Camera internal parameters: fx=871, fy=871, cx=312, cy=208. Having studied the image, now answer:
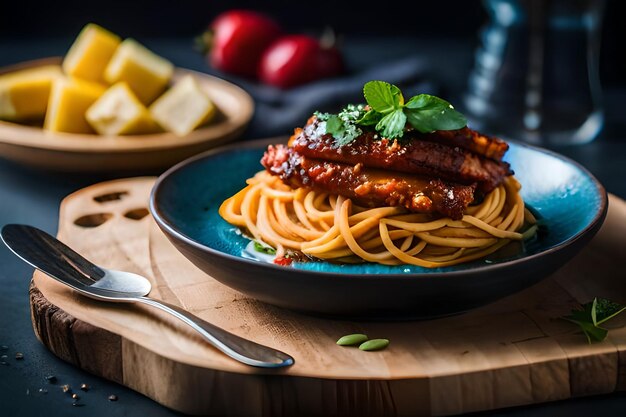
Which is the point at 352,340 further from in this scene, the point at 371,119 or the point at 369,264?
the point at 371,119

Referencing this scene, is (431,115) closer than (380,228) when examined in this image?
Yes

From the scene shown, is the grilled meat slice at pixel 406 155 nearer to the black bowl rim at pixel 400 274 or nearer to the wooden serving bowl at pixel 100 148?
the black bowl rim at pixel 400 274

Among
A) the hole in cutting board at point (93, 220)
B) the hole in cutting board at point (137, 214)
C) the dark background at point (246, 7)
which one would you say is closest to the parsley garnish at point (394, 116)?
the hole in cutting board at point (137, 214)

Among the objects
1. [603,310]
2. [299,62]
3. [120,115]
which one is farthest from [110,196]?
[299,62]

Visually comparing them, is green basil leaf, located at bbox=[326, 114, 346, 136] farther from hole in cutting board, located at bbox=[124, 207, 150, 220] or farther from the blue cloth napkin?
the blue cloth napkin

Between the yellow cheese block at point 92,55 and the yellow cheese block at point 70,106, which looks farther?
the yellow cheese block at point 92,55

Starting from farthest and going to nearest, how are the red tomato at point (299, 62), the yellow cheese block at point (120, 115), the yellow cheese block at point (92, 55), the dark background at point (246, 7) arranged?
the dark background at point (246, 7), the red tomato at point (299, 62), the yellow cheese block at point (92, 55), the yellow cheese block at point (120, 115)
